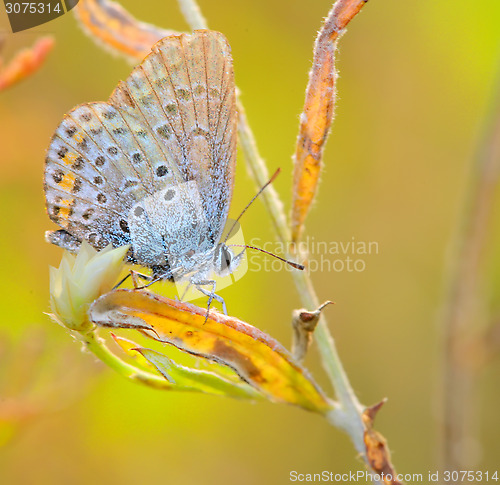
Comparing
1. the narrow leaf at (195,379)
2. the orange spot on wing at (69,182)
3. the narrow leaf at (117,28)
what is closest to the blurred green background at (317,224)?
the narrow leaf at (117,28)

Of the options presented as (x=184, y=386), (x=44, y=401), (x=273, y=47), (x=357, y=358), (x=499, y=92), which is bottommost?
(x=357, y=358)

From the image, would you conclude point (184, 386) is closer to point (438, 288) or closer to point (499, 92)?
point (499, 92)

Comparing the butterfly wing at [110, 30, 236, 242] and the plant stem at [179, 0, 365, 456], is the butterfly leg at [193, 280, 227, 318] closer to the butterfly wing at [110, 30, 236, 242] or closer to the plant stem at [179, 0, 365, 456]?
the butterfly wing at [110, 30, 236, 242]

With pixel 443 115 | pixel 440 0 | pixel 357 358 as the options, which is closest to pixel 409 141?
pixel 443 115

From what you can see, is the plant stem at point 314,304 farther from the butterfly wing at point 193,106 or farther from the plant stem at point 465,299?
the plant stem at point 465,299

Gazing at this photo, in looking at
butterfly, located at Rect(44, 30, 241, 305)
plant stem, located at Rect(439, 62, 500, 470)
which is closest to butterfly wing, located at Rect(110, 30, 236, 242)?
butterfly, located at Rect(44, 30, 241, 305)

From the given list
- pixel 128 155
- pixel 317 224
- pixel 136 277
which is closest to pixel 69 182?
pixel 128 155

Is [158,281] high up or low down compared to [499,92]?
down

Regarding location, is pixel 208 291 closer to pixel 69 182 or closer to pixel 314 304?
pixel 314 304
